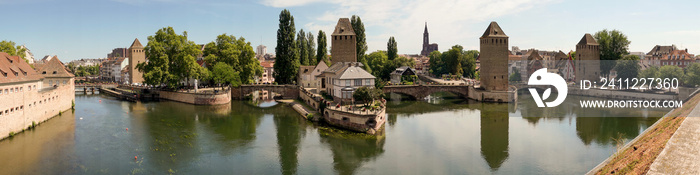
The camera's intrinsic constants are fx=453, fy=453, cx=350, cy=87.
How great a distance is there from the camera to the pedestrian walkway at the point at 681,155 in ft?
51.0

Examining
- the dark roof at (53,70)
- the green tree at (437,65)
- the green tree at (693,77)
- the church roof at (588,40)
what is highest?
the church roof at (588,40)

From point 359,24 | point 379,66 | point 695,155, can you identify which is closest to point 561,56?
point 379,66

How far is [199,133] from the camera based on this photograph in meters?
30.0

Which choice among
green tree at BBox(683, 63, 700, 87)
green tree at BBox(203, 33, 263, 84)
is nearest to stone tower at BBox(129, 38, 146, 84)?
green tree at BBox(203, 33, 263, 84)

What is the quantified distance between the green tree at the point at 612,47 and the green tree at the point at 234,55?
4829 cm

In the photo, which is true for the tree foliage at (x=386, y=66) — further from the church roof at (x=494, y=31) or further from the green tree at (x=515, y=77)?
the church roof at (x=494, y=31)

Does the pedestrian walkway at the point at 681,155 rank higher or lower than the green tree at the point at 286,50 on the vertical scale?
lower

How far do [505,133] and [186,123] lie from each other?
23183mm

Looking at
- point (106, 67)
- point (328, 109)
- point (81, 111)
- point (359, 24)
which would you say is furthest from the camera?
point (106, 67)

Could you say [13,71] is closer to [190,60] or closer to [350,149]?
[190,60]

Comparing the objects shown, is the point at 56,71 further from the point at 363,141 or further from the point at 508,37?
the point at 508,37

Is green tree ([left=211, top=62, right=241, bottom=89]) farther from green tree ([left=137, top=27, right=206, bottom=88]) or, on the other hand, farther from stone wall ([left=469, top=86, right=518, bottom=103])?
stone wall ([left=469, top=86, right=518, bottom=103])

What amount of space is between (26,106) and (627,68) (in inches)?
2483

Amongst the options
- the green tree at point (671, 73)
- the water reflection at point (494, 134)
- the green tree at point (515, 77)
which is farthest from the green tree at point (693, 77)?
the green tree at point (515, 77)
